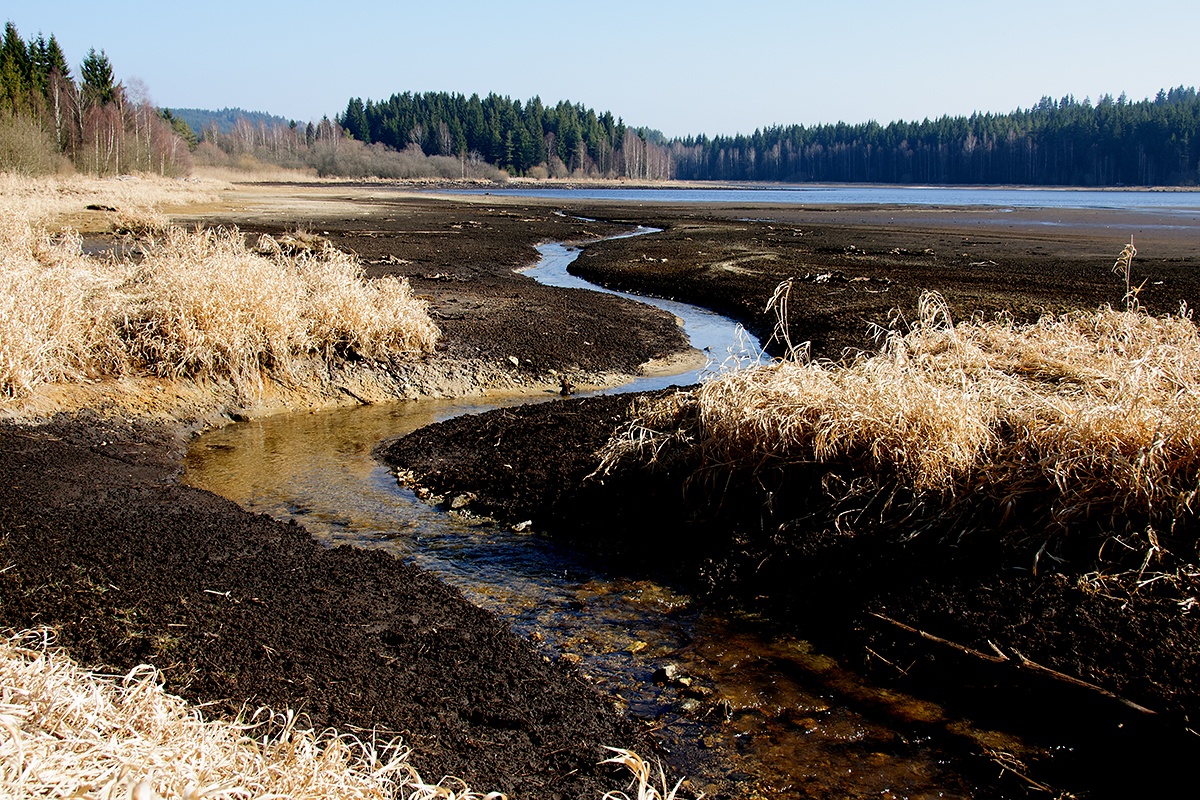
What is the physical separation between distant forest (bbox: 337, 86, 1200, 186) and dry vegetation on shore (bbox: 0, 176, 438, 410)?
429 feet

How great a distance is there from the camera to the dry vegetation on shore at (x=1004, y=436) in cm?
503

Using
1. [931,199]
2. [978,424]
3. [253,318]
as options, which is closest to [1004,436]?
[978,424]

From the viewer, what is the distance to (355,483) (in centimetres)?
792

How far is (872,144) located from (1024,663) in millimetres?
171238

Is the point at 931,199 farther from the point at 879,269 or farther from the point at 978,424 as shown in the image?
the point at 978,424

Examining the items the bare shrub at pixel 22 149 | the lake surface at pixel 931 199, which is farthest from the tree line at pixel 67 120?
the lake surface at pixel 931 199

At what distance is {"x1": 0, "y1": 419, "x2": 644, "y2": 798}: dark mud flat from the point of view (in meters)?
3.80

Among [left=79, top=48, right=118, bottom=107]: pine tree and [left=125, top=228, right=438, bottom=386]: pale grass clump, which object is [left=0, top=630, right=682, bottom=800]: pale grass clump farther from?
[left=79, top=48, right=118, bottom=107]: pine tree

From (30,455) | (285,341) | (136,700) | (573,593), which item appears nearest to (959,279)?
(285,341)

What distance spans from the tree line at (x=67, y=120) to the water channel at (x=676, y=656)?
144 ft

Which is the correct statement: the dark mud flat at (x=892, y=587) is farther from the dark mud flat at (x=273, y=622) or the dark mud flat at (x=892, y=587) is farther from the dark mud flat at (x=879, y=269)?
the dark mud flat at (x=879, y=269)

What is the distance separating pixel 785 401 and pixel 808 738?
293 centimetres

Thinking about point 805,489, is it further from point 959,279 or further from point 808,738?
point 959,279

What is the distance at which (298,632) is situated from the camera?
4496 millimetres
